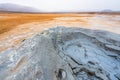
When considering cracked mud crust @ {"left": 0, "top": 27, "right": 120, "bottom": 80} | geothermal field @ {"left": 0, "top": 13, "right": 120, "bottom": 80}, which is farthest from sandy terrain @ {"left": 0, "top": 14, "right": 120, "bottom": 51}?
cracked mud crust @ {"left": 0, "top": 27, "right": 120, "bottom": 80}

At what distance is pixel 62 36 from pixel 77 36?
0.59 meters

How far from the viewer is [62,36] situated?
5113 millimetres

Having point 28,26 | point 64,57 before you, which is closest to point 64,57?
point 64,57

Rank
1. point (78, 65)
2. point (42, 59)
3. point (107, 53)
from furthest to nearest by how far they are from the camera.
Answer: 1. point (107, 53)
2. point (78, 65)
3. point (42, 59)

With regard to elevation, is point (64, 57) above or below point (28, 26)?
above

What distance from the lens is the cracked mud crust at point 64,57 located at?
3693mm

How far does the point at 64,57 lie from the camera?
4.43 metres

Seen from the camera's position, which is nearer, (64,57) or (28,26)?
(64,57)

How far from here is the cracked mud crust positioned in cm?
369

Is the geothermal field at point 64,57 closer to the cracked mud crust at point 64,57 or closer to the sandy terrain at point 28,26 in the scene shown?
the cracked mud crust at point 64,57

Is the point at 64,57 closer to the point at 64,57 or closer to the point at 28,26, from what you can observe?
the point at 64,57

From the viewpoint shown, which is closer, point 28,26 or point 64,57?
point 64,57

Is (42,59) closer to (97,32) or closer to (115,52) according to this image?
(115,52)

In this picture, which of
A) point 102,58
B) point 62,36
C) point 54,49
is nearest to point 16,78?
point 54,49
